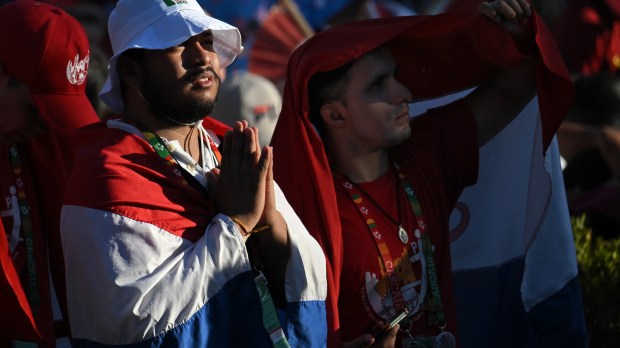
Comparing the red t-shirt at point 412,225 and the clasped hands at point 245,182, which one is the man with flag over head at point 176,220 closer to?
the clasped hands at point 245,182

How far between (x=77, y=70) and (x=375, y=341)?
1.31 m

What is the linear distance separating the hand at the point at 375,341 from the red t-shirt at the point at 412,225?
0.47 feet

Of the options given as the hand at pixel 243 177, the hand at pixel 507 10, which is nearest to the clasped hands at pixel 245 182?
the hand at pixel 243 177

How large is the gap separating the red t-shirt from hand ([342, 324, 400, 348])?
0.14m

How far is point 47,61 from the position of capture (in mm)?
4051

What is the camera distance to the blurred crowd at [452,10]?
17.7ft

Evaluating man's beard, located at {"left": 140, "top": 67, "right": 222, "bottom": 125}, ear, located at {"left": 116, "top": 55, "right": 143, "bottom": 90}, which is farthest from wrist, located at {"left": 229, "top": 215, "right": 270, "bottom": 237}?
ear, located at {"left": 116, "top": 55, "right": 143, "bottom": 90}

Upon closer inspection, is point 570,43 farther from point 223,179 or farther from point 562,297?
point 223,179

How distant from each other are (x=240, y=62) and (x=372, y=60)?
5.19 metres

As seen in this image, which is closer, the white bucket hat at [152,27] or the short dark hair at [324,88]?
the white bucket hat at [152,27]

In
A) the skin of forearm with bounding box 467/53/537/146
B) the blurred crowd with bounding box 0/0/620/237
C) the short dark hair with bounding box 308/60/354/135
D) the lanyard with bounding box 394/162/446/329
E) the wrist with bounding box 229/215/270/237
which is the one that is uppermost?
the wrist with bounding box 229/215/270/237

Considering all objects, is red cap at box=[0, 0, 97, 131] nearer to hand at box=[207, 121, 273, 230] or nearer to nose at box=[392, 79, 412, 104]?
hand at box=[207, 121, 273, 230]

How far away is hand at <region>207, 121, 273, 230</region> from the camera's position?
3.44m

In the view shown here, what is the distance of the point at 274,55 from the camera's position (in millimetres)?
9156
